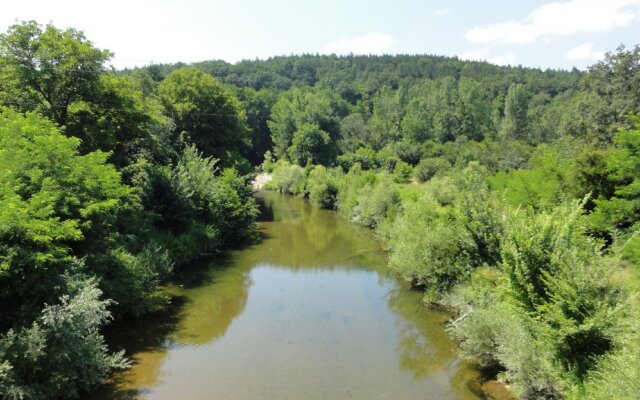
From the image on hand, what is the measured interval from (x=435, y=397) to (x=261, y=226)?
29.3 m

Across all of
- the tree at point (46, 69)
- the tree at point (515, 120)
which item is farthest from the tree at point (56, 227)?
the tree at point (515, 120)

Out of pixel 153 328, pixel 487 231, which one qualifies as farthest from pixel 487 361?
pixel 153 328

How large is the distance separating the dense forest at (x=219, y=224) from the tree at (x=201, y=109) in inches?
6.3

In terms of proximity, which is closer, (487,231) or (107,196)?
(107,196)

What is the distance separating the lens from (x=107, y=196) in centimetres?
1731

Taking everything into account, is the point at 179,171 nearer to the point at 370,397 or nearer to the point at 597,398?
the point at 370,397

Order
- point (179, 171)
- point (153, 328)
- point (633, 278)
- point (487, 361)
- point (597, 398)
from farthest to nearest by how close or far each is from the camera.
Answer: point (179, 171) → point (153, 328) → point (487, 361) → point (633, 278) → point (597, 398)

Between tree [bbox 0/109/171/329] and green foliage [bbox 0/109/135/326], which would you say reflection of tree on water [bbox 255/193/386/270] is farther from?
green foliage [bbox 0/109/135/326]

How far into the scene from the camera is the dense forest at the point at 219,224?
1162 centimetres

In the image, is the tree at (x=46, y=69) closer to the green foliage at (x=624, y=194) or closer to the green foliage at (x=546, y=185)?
the green foliage at (x=546, y=185)

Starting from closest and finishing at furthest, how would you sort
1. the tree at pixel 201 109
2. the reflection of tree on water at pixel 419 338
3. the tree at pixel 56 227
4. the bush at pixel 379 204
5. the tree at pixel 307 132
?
the tree at pixel 56 227
the reflection of tree on water at pixel 419 338
the bush at pixel 379 204
the tree at pixel 201 109
the tree at pixel 307 132

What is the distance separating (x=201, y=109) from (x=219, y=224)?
1603 centimetres

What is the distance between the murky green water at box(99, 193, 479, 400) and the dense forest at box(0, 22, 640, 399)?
128 cm

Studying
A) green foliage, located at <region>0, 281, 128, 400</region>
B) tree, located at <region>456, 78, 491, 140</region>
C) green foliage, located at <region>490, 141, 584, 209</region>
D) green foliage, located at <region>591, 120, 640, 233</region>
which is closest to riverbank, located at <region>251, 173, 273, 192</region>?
tree, located at <region>456, 78, 491, 140</region>
